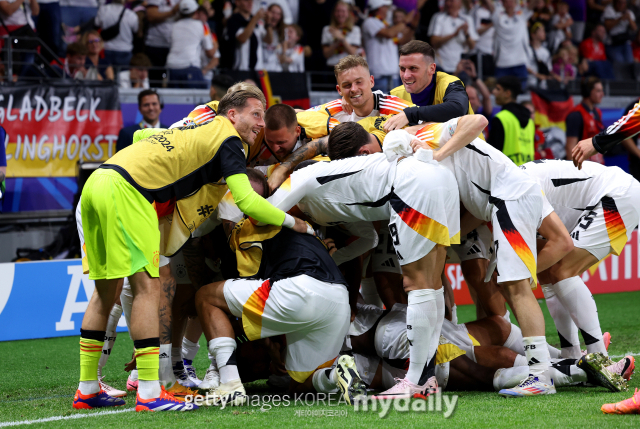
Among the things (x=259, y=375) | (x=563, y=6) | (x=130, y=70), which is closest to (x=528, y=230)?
(x=259, y=375)

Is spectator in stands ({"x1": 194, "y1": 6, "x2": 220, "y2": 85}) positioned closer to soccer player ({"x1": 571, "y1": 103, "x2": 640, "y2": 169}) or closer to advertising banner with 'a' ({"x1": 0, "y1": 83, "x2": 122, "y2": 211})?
advertising banner with 'a' ({"x1": 0, "y1": 83, "x2": 122, "y2": 211})

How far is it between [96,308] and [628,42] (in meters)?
14.5

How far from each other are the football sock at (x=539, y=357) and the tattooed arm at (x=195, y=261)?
7.19ft

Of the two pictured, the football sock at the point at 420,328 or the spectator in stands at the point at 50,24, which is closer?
the football sock at the point at 420,328

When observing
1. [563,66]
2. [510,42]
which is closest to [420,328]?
[510,42]

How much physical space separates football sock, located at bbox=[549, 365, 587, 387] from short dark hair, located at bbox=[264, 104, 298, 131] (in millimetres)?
2365

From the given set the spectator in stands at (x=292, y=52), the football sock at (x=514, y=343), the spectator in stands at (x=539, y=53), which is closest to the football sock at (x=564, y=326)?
the football sock at (x=514, y=343)

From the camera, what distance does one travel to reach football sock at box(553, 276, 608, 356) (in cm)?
468

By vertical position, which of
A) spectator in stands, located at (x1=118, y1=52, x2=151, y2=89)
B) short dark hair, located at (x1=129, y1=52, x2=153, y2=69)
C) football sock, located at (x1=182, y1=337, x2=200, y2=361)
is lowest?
football sock, located at (x1=182, y1=337, x2=200, y2=361)

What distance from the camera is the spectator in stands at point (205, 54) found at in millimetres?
10696

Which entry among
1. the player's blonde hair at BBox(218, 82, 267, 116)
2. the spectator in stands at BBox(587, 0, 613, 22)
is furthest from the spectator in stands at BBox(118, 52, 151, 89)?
the spectator in stands at BBox(587, 0, 613, 22)

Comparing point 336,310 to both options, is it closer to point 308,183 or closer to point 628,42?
point 308,183

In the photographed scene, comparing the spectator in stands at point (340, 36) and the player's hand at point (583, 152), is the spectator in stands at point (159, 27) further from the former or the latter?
the player's hand at point (583, 152)

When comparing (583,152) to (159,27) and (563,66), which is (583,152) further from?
(563,66)
